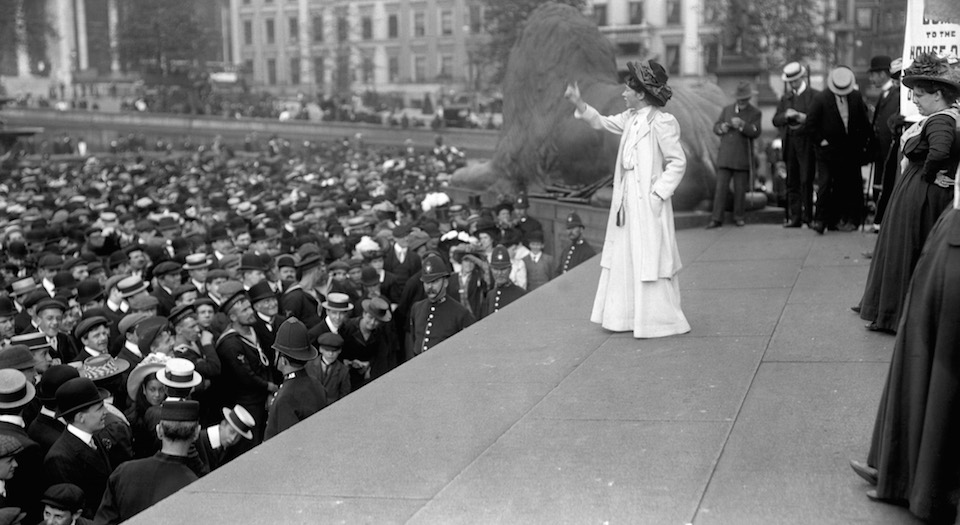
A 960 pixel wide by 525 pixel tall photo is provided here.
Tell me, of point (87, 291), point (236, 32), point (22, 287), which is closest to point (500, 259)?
point (87, 291)

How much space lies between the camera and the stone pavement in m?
5.56

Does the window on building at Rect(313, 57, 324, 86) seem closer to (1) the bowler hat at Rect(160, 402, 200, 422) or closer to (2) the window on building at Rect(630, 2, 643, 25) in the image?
(2) the window on building at Rect(630, 2, 643, 25)

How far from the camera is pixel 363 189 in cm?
2159

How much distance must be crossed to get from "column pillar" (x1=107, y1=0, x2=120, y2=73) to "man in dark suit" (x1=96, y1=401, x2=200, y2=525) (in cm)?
6524

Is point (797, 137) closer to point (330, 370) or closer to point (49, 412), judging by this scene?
point (330, 370)

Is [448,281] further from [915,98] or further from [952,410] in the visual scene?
[952,410]

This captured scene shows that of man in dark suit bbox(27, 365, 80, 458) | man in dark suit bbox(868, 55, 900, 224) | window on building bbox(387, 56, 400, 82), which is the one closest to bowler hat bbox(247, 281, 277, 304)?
man in dark suit bbox(27, 365, 80, 458)

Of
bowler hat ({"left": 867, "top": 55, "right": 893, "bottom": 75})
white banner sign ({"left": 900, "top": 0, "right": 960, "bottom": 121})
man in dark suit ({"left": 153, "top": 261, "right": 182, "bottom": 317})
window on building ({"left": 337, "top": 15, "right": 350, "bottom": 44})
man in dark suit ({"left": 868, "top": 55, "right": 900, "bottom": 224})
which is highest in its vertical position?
window on building ({"left": 337, "top": 15, "right": 350, "bottom": 44})

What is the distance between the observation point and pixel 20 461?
6953mm

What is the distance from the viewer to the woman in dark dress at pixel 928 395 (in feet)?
15.5

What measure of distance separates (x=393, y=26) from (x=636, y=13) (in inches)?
676

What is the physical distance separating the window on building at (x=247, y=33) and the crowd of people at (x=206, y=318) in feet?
214

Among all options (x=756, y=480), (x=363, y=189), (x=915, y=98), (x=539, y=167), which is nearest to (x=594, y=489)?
(x=756, y=480)

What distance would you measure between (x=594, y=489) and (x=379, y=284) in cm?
646
